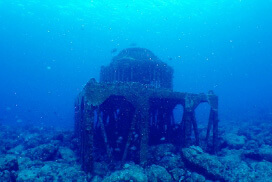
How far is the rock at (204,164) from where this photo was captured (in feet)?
28.1

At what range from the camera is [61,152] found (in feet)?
38.1

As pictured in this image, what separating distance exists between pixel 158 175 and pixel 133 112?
12.3ft

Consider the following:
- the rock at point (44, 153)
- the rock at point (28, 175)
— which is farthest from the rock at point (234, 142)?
the rock at point (28, 175)

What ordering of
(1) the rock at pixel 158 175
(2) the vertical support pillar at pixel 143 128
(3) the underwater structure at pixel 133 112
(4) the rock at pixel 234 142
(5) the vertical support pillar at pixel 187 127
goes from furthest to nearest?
1. (4) the rock at pixel 234 142
2. (5) the vertical support pillar at pixel 187 127
3. (2) the vertical support pillar at pixel 143 128
4. (3) the underwater structure at pixel 133 112
5. (1) the rock at pixel 158 175

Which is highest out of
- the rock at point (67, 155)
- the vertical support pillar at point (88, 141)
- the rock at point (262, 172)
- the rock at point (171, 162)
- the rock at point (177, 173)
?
the vertical support pillar at point (88, 141)

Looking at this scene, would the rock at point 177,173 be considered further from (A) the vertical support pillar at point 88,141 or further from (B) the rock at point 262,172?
(A) the vertical support pillar at point 88,141

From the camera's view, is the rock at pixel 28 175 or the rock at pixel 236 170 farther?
the rock at pixel 236 170

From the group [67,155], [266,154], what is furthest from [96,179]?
[266,154]

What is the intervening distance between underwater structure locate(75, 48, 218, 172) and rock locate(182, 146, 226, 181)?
1.93 m

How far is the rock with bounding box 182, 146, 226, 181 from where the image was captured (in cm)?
855

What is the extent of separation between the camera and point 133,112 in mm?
11164

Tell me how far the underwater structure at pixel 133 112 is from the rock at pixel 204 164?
1.93 m

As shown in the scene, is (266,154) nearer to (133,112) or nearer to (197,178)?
(197,178)

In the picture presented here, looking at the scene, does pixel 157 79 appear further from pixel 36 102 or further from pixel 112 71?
pixel 36 102
